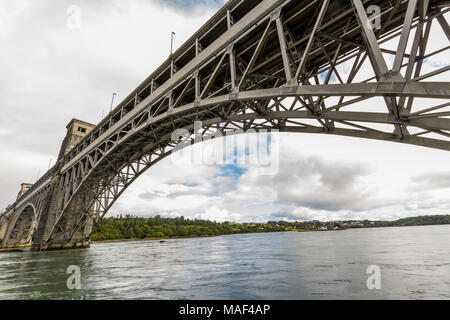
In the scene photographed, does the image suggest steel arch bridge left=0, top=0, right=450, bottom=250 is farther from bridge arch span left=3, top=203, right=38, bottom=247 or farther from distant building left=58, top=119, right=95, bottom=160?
bridge arch span left=3, top=203, right=38, bottom=247

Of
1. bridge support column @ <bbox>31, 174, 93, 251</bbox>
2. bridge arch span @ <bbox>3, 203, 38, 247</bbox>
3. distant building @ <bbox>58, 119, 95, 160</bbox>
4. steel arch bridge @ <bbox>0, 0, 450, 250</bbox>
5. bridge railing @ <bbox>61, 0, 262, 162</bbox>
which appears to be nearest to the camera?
steel arch bridge @ <bbox>0, 0, 450, 250</bbox>

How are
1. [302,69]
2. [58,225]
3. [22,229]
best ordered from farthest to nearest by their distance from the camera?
[22,229] < [58,225] < [302,69]

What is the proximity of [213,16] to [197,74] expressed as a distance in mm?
2610

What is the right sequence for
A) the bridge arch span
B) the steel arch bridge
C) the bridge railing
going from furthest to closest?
the bridge arch span < the bridge railing < the steel arch bridge

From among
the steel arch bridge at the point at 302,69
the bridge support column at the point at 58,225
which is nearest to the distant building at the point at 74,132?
the bridge support column at the point at 58,225

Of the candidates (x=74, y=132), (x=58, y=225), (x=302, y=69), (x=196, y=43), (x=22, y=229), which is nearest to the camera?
(x=302, y=69)

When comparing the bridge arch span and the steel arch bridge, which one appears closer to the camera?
the steel arch bridge

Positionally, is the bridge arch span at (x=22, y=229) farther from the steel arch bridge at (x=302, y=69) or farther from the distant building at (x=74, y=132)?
the steel arch bridge at (x=302, y=69)

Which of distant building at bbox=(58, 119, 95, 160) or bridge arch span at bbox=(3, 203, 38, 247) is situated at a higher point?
distant building at bbox=(58, 119, 95, 160)

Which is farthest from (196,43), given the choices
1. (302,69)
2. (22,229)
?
(22,229)

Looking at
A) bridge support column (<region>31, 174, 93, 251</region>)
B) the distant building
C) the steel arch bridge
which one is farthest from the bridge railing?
the distant building

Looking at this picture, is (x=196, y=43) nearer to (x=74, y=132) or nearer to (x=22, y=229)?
(x=74, y=132)

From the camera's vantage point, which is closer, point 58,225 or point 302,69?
point 302,69
